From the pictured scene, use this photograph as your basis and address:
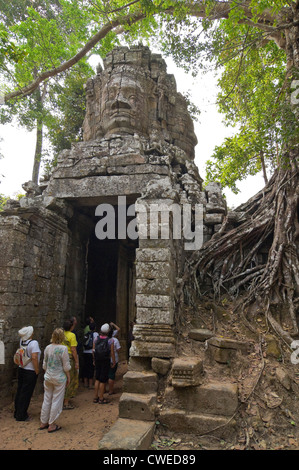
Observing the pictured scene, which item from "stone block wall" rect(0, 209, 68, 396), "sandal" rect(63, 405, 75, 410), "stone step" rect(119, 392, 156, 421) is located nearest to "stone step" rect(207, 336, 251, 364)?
"stone step" rect(119, 392, 156, 421)

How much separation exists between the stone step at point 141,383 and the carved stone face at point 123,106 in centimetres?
505

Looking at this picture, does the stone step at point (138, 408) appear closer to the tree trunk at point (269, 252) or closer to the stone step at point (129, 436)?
the stone step at point (129, 436)

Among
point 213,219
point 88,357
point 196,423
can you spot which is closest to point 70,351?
point 88,357

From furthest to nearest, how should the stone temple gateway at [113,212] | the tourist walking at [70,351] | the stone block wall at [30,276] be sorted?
the tourist walking at [70,351], the stone block wall at [30,276], the stone temple gateway at [113,212]

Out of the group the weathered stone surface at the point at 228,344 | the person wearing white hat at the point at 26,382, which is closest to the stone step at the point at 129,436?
the weathered stone surface at the point at 228,344

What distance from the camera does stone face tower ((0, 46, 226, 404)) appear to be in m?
4.86

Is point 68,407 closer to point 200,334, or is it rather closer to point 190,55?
point 200,334

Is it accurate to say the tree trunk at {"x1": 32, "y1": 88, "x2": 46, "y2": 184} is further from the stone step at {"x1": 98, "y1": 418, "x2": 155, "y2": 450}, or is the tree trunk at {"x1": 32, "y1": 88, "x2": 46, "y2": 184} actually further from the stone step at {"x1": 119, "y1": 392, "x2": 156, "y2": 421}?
the stone step at {"x1": 98, "y1": 418, "x2": 155, "y2": 450}

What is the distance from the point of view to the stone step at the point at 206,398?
148 inches

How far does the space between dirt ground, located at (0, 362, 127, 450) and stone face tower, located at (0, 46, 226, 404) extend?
72 cm

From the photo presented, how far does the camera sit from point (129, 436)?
3303mm

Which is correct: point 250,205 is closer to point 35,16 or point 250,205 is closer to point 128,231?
point 128,231

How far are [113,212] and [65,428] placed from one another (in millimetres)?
4300
